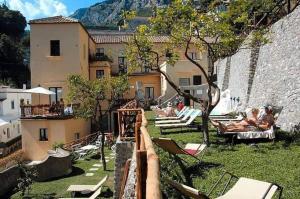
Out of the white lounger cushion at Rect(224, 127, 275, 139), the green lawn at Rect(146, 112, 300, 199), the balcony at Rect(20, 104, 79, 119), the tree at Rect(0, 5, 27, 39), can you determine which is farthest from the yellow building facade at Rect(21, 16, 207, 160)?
the tree at Rect(0, 5, 27, 39)

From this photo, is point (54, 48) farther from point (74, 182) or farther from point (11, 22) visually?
point (11, 22)

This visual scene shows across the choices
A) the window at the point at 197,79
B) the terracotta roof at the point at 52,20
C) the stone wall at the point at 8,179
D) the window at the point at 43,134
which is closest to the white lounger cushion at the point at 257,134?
the stone wall at the point at 8,179

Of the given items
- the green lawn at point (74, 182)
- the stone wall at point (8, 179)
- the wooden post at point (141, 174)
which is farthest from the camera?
the stone wall at point (8, 179)

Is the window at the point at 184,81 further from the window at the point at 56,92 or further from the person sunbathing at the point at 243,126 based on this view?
the person sunbathing at the point at 243,126

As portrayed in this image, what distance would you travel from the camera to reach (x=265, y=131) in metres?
12.3

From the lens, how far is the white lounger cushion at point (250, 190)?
5.75m

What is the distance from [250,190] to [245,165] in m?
3.52

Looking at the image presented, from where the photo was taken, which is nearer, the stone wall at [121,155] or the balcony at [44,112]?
the stone wall at [121,155]

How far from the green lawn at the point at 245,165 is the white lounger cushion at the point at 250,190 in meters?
1.22

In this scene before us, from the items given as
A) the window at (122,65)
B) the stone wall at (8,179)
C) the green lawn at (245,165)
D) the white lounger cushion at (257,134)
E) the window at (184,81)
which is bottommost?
the stone wall at (8,179)

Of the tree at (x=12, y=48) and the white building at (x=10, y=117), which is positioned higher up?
the tree at (x=12, y=48)

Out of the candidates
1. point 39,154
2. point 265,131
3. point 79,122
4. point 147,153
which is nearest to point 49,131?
point 39,154

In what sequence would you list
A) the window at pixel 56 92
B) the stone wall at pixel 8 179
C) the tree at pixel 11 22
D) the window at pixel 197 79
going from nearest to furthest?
1. the stone wall at pixel 8 179
2. the window at pixel 56 92
3. the window at pixel 197 79
4. the tree at pixel 11 22

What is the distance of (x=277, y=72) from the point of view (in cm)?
1675
